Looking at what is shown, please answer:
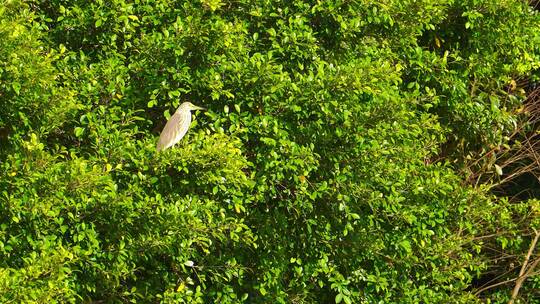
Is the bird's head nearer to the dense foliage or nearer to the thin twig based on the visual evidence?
the dense foliage

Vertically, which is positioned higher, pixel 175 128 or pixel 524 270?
pixel 175 128

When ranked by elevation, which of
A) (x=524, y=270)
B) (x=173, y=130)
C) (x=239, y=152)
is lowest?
(x=524, y=270)

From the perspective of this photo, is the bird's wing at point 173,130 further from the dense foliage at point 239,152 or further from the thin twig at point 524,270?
the thin twig at point 524,270

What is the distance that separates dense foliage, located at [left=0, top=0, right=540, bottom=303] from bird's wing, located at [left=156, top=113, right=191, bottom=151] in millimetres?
112

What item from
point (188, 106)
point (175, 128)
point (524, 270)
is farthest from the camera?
point (524, 270)

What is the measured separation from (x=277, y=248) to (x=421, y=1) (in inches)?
79.1

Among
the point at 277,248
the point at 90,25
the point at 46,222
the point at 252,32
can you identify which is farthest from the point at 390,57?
the point at 46,222

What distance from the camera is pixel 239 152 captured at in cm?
639

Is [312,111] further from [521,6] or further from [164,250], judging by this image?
[521,6]

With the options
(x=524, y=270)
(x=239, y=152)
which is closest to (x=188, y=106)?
(x=239, y=152)

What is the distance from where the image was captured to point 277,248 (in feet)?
23.0

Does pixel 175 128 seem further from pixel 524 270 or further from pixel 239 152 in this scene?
pixel 524 270

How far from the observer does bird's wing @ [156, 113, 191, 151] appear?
6355mm

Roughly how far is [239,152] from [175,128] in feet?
1.34
